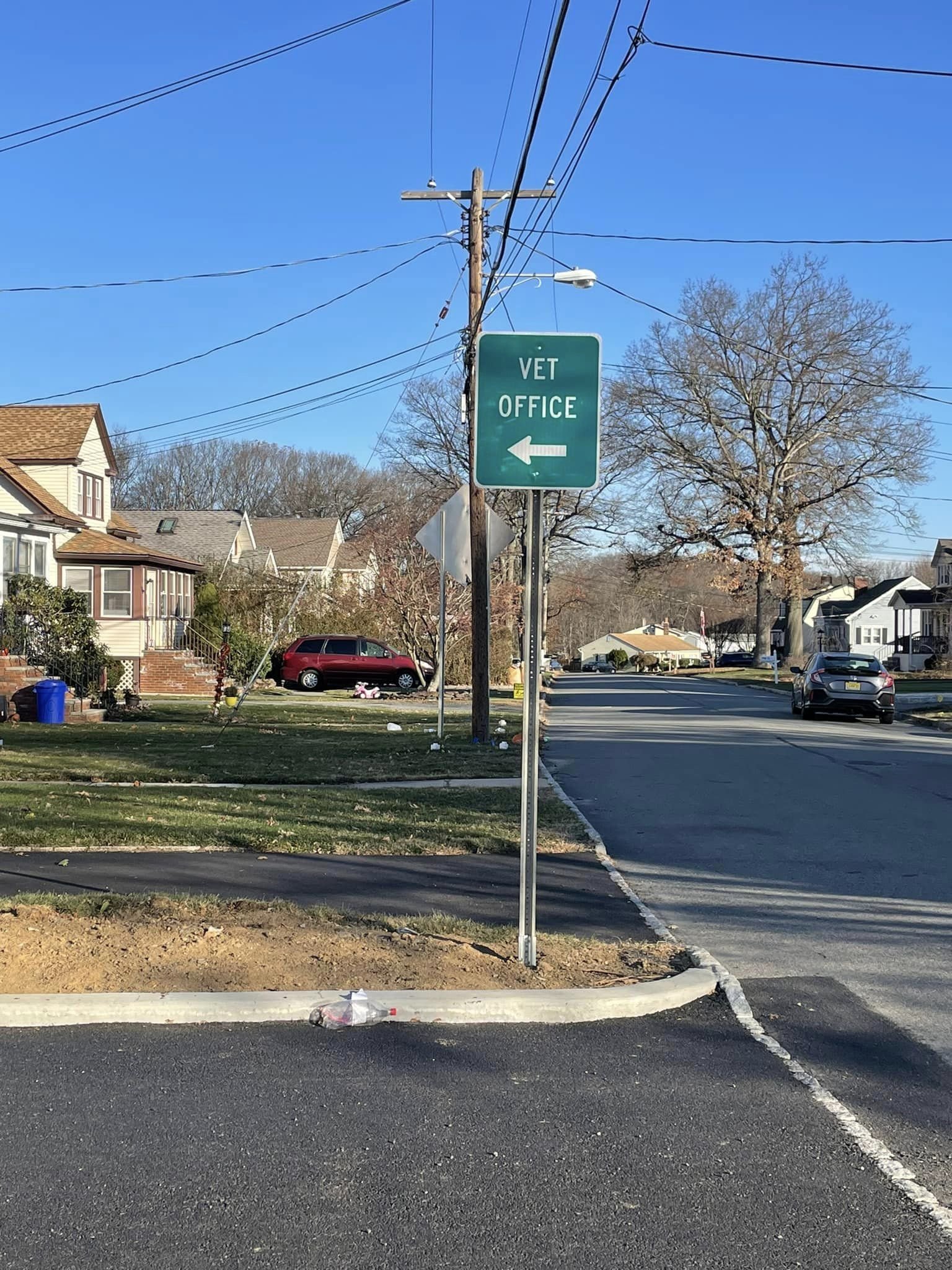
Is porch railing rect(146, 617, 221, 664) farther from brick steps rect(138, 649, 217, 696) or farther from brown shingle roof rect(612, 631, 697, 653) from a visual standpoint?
brown shingle roof rect(612, 631, 697, 653)

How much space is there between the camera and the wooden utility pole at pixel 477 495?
782 inches

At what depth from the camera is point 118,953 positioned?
244 inches

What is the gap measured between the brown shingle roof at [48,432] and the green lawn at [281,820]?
23057 mm

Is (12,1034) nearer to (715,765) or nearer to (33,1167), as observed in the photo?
(33,1167)

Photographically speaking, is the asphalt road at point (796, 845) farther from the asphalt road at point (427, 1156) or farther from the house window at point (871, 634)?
the house window at point (871, 634)

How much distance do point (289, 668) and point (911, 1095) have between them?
1398 inches

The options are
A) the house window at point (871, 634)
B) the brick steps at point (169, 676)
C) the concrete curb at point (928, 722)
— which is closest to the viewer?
the concrete curb at point (928, 722)

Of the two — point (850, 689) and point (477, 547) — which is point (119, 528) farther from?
point (850, 689)

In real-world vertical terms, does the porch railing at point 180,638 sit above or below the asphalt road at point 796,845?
above

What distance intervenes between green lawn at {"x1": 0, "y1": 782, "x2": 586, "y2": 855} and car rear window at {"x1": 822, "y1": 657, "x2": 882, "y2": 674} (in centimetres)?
1609

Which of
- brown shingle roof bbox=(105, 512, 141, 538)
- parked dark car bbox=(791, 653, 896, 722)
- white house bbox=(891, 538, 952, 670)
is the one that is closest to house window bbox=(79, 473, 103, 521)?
brown shingle roof bbox=(105, 512, 141, 538)

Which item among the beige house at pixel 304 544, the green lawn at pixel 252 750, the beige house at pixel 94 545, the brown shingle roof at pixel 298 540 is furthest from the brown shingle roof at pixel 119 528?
the brown shingle roof at pixel 298 540

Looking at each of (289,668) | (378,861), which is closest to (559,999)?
(378,861)

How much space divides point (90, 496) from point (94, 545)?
94.0 inches
